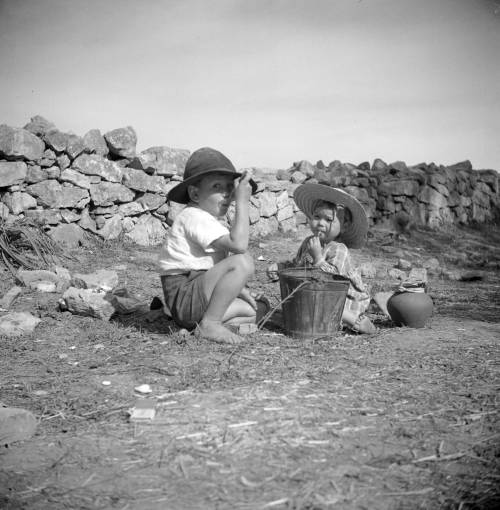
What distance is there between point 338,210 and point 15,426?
320 cm

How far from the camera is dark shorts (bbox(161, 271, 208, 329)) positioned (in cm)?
392

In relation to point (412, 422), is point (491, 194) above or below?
above

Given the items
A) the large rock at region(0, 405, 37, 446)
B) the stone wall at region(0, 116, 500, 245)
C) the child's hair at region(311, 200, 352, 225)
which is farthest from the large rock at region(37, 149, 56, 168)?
the large rock at region(0, 405, 37, 446)

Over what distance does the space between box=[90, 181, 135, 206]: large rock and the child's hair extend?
17.1 ft

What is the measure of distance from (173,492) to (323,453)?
643 mm

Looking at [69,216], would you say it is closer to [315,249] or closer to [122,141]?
[122,141]

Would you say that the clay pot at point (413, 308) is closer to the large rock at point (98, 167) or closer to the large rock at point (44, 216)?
the large rock at point (44, 216)

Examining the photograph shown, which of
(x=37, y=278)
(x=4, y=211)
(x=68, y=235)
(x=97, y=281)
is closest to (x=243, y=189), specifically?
(x=97, y=281)

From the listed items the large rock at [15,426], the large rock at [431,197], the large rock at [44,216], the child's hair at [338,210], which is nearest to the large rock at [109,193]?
the large rock at [44,216]

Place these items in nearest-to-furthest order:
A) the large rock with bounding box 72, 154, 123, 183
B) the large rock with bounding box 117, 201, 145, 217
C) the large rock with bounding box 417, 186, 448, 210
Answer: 1. the large rock with bounding box 72, 154, 123, 183
2. the large rock with bounding box 117, 201, 145, 217
3. the large rock with bounding box 417, 186, 448, 210

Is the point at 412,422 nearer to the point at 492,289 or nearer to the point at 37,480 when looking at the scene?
the point at 37,480

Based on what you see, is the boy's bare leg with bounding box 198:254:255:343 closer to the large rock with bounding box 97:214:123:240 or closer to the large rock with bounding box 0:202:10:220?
the large rock with bounding box 0:202:10:220

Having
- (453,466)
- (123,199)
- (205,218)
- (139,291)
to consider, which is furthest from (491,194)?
(453,466)

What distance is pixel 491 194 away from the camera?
17094 mm
